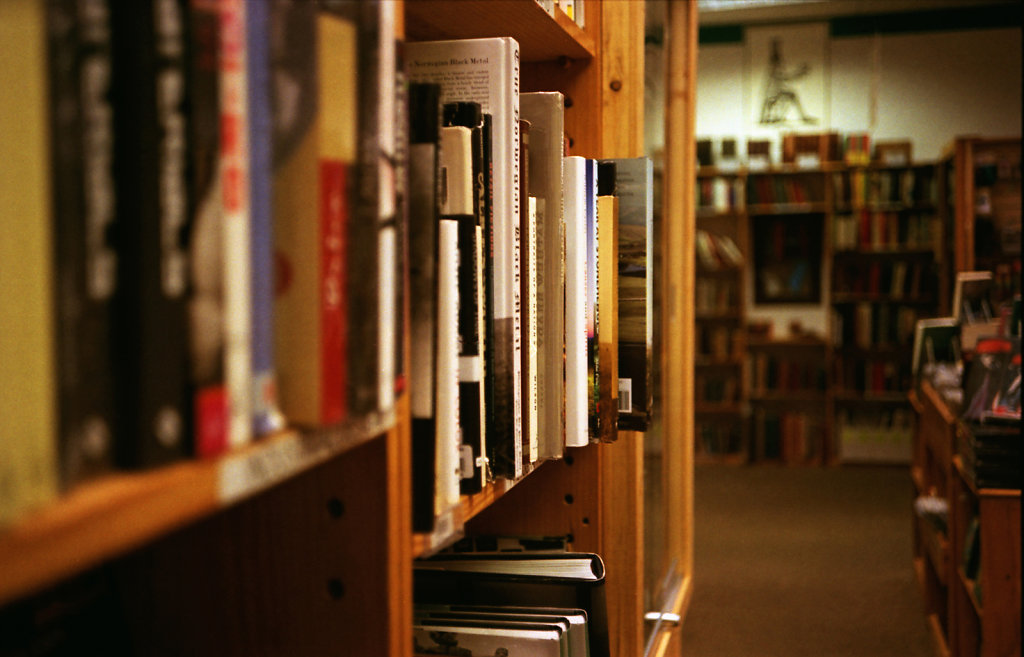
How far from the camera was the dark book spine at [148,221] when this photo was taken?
0.33 m

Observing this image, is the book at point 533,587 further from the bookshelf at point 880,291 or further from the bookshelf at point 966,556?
the bookshelf at point 880,291

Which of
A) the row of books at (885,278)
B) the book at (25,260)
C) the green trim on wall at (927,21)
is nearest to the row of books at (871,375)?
the row of books at (885,278)

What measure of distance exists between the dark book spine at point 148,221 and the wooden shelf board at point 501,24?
57cm

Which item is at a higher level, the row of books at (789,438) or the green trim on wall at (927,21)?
the green trim on wall at (927,21)

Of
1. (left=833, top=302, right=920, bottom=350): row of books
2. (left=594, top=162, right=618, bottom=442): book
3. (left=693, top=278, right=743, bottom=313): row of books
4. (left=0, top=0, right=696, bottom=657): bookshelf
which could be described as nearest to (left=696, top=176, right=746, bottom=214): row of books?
(left=693, top=278, right=743, bottom=313): row of books

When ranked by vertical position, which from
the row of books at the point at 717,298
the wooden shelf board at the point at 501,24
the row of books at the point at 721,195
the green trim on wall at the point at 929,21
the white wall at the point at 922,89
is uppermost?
the green trim on wall at the point at 929,21

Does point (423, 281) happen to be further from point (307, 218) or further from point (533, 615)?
point (533, 615)

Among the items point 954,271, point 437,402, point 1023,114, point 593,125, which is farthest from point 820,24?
point 437,402

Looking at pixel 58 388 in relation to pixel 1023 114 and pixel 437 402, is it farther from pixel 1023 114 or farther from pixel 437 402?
pixel 1023 114

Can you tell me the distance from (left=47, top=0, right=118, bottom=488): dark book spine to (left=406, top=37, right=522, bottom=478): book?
458 mm

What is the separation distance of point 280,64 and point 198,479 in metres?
0.20

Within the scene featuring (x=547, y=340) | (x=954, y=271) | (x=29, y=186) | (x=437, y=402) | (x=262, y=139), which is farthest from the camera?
(x=954, y=271)

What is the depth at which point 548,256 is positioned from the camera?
0.91 metres

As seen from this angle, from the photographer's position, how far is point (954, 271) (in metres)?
5.98
